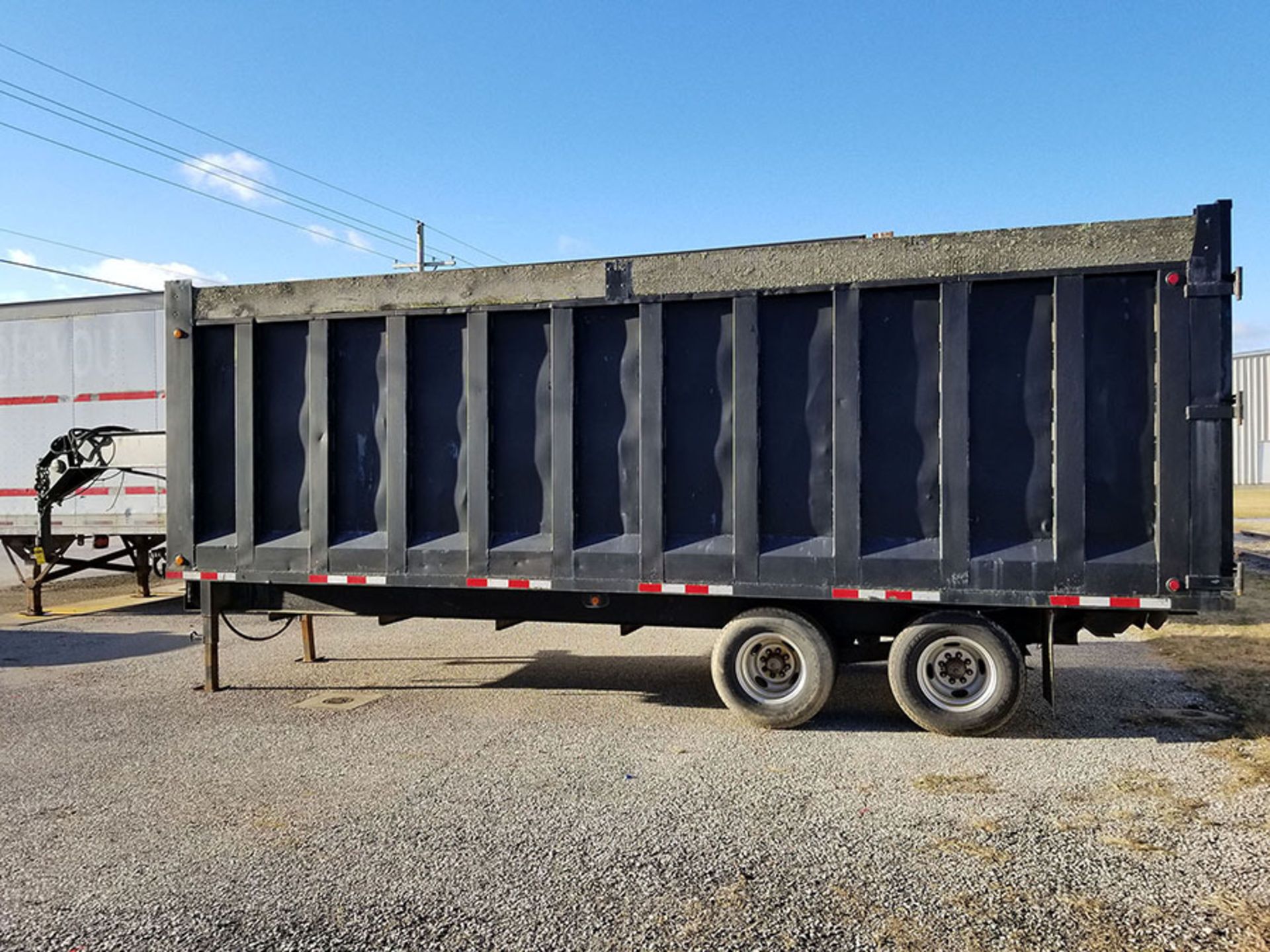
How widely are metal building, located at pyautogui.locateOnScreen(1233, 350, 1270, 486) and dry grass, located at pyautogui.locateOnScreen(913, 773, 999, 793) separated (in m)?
63.6

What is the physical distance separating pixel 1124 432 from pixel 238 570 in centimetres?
702

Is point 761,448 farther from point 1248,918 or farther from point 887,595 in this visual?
point 1248,918

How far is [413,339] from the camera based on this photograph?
23.5 ft

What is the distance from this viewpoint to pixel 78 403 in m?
12.6

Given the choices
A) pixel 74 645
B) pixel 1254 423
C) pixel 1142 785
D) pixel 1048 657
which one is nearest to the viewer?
pixel 1142 785

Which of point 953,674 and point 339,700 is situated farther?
point 339,700

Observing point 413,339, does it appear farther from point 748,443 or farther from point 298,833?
point 298,833

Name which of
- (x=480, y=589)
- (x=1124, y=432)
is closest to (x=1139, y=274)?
(x=1124, y=432)

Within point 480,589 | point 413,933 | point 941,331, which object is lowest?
point 413,933

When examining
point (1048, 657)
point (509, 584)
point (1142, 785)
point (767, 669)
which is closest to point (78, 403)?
point (509, 584)

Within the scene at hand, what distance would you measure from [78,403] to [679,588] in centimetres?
1039

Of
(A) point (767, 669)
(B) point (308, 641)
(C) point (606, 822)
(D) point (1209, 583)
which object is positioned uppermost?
(D) point (1209, 583)

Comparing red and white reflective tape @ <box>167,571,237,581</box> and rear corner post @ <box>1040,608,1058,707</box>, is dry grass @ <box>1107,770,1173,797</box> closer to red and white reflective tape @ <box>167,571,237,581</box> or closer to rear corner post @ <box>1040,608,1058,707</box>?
rear corner post @ <box>1040,608,1058,707</box>

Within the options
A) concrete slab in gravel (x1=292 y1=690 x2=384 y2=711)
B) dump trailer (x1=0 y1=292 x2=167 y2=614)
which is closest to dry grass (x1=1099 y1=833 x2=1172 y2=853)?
concrete slab in gravel (x1=292 y1=690 x2=384 y2=711)
